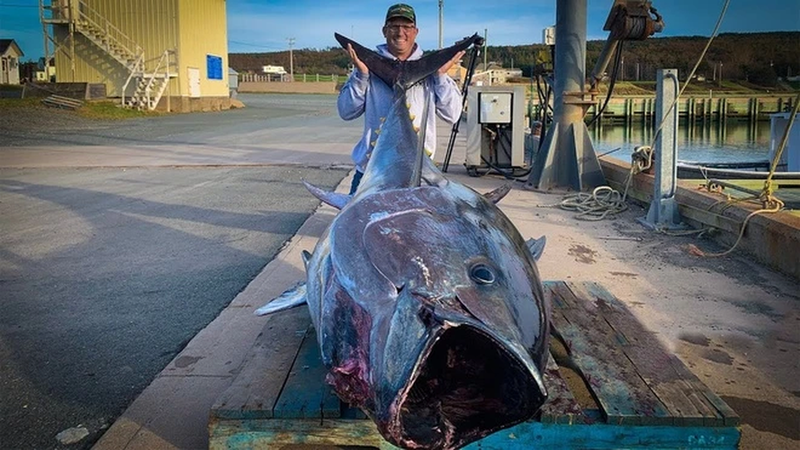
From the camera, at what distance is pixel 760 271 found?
5.40m

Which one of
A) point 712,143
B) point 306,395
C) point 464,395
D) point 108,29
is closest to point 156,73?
point 108,29

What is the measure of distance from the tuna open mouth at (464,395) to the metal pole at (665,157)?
5561 millimetres

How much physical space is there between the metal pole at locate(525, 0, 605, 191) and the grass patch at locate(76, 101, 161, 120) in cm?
2357

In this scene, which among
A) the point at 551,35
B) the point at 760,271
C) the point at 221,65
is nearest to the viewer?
the point at 760,271

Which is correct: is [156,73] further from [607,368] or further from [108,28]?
[607,368]

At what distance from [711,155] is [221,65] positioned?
27.1 metres

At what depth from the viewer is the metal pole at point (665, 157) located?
21.8ft

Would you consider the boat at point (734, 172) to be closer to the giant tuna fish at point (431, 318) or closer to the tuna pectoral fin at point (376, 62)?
the tuna pectoral fin at point (376, 62)

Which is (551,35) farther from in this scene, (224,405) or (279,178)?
(224,405)

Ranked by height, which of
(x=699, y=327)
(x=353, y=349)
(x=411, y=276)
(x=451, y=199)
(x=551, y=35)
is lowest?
(x=699, y=327)

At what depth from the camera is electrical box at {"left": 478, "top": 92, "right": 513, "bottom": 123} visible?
1137cm

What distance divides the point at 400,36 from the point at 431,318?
3.24m

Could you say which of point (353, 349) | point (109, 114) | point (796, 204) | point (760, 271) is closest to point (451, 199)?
point (353, 349)

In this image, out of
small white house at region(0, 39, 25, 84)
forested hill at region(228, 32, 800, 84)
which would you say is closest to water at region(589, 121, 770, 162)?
forested hill at region(228, 32, 800, 84)
